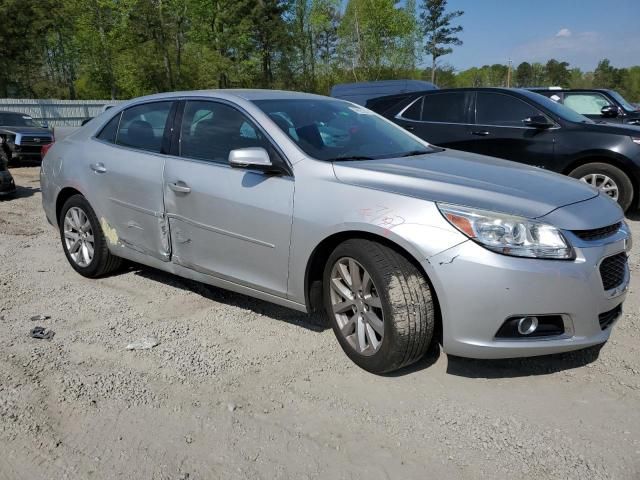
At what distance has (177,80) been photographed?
134 feet

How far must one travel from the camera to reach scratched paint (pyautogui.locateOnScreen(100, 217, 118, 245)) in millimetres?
4398

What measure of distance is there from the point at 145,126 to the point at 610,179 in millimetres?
5542

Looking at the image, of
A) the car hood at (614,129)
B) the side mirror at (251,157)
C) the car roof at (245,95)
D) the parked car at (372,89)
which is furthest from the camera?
the parked car at (372,89)

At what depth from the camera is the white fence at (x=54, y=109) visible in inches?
924

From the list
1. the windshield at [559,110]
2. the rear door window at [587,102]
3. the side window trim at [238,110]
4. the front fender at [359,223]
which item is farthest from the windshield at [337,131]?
the rear door window at [587,102]

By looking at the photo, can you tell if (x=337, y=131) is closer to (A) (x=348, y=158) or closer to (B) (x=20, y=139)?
(A) (x=348, y=158)

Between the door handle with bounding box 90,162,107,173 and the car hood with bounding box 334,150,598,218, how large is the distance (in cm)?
218

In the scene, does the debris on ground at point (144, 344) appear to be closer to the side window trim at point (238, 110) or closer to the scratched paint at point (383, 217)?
the side window trim at point (238, 110)

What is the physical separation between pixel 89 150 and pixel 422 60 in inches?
1656

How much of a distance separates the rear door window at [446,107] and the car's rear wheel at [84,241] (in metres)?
5.13

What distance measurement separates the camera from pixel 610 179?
22.1 feet

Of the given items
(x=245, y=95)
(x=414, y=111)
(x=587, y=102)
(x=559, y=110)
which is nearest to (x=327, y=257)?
(x=245, y=95)

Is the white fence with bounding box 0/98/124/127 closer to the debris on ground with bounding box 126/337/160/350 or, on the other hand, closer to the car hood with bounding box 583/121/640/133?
the car hood with bounding box 583/121/640/133

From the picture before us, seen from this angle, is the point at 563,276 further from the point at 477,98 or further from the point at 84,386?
the point at 477,98
